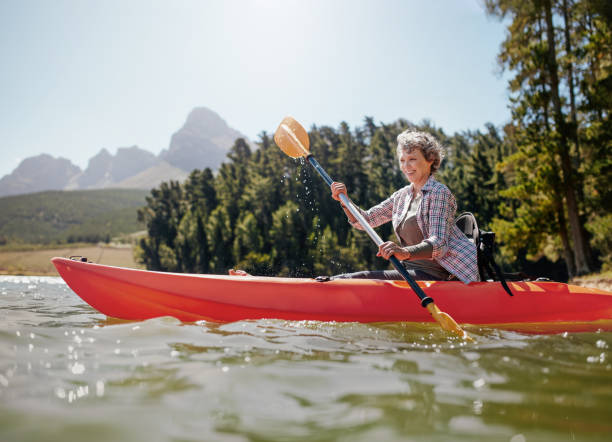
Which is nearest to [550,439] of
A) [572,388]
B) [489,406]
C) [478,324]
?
[489,406]

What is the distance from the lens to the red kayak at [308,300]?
3705 mm

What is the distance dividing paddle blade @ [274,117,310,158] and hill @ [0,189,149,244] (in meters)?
99.7

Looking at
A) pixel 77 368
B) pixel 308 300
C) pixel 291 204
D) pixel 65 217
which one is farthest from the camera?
pixel 65 217

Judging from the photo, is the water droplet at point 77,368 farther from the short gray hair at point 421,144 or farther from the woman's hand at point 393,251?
the short gray hair at point 421,144

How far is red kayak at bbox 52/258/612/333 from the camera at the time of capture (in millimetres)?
3705

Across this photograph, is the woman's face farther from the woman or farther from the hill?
the hill

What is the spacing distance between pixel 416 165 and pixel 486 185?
109ft

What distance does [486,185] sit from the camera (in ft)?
112

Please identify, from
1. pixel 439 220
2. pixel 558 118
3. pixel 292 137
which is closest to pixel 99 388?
pixel 439 220

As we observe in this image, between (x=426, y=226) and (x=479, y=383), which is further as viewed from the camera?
(x=426, y=226)

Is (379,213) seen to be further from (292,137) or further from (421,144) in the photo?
(292,137)

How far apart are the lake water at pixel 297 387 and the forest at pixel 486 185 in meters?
3.57

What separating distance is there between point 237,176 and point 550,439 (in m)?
50.8

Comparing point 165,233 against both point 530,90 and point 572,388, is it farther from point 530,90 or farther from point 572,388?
point 572,388
